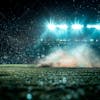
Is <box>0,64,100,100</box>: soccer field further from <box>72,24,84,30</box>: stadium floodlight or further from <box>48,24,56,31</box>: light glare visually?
<box>72,24,84,30</box>: stadium floodlight

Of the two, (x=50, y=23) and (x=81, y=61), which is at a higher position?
(x=50, y=23)

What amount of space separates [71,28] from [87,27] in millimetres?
5510

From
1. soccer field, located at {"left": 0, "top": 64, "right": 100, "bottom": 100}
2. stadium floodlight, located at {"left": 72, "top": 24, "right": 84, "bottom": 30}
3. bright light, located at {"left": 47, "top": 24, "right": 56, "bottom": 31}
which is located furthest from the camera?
stadium floodlight, located at {"left": 72, "top": 24, "right": 84, "bottom": 30}

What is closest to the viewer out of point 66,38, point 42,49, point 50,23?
point 50,23

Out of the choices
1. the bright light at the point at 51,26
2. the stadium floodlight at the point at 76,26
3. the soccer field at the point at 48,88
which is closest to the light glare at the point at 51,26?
the bright light at the point at 51,26

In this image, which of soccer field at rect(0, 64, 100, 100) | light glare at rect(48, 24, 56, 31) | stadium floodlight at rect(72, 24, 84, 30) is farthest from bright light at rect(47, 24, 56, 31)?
soccer field at rect(0, 64, 100, 100)

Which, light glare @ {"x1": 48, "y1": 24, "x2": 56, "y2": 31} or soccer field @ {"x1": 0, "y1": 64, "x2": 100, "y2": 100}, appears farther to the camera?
light glare @ {"x1": 48, "y1": 24, "x2": 56, "y2": 31}

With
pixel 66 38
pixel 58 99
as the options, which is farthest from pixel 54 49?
pixel 58 99

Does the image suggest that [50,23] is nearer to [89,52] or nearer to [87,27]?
[87,27]

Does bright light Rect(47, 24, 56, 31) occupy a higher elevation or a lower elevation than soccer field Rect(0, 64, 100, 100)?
higher

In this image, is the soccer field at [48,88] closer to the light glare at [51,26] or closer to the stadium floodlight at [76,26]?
the light glare at [51,26]

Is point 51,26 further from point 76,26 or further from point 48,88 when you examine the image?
point 48,88

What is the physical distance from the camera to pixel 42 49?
164 m

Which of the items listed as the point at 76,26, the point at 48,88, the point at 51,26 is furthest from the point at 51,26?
the point at 48,88
